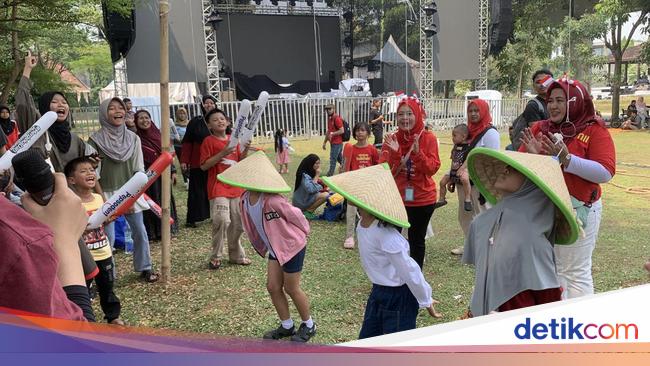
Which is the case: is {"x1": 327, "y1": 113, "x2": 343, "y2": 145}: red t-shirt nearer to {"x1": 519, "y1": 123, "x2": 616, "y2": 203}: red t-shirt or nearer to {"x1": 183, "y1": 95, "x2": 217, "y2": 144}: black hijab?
{"x1": 183, "y1": 95, "x2": 217, "y2": 144}: black hijab

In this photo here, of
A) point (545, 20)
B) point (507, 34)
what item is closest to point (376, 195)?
point (507, 34)

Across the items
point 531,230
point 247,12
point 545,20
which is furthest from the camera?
point 247,12

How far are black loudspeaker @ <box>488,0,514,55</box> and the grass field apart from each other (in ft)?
50.0

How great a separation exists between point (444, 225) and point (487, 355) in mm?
5832

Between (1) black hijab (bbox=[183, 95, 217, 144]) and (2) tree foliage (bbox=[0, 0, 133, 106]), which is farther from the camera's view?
(2) tree foliage (bbox=[0, 0, 133, 106])

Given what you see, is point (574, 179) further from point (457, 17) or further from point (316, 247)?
point (457, 17)

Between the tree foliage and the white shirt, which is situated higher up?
A: the tree foliage

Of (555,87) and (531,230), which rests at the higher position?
(555,87)

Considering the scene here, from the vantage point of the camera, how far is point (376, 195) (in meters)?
2.75

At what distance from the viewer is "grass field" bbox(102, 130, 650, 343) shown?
13.1 ft

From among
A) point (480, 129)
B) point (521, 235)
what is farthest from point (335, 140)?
point (521, 235)

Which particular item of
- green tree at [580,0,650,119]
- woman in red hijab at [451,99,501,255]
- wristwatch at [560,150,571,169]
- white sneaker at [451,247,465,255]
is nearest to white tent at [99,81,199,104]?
green tree at [580,0,650,119]

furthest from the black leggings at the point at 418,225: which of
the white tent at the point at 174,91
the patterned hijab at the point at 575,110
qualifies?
the white tent at the point at 174,91

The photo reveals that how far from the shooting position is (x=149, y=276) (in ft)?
15.9
